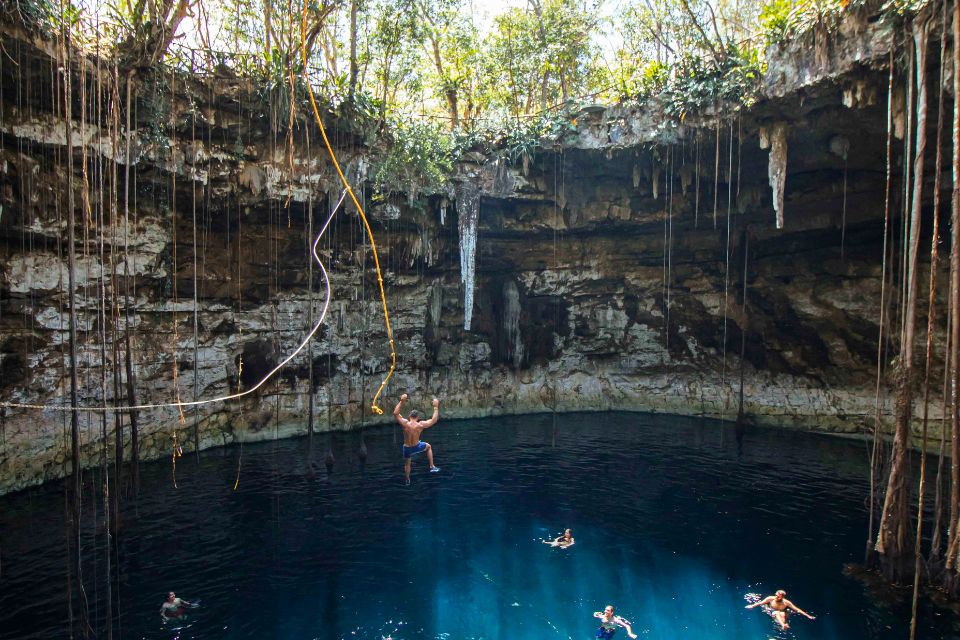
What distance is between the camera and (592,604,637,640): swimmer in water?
278 inches

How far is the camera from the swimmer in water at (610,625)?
7.06 metres

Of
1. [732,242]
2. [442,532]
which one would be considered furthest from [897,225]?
[442,532]

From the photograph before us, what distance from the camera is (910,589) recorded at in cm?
774

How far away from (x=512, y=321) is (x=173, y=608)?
45.8 feet

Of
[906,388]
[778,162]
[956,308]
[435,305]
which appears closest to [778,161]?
[778,162]

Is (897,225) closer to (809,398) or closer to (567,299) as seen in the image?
(809,398)

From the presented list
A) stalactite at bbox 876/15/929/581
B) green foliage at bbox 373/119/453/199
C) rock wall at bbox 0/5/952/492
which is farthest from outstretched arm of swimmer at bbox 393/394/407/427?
green foliage at bbox 373/119/453/199

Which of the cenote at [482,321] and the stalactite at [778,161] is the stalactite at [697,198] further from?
the stalactite at [778,161]

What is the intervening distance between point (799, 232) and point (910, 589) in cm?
1108

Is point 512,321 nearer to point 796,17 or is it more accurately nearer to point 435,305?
point 435,305

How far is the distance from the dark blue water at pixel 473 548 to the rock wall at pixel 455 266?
260 cm

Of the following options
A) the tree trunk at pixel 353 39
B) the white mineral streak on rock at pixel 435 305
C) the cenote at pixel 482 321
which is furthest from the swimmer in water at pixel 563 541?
the tree trunk at pixel 353 39

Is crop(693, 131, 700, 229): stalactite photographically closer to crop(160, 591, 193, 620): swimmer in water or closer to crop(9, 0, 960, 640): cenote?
crop(9, 0, 960, 640): cenote

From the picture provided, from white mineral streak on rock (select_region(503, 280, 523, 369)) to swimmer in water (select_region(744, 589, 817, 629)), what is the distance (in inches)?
499
